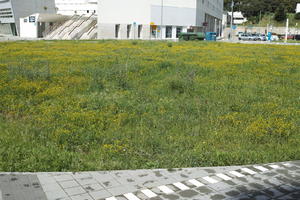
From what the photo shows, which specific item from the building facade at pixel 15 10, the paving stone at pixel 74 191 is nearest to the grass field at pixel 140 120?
the paving stone at pixel 74 191

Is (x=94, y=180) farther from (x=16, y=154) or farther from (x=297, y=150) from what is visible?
(x=297, y=150)

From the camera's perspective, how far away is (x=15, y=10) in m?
76.8

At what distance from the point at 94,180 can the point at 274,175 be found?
285 cm

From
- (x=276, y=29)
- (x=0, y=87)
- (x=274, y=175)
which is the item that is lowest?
(x=274, y=175)

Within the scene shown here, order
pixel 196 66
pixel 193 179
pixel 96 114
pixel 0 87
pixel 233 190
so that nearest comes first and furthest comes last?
1. pixel 233 190
2. pixel 193 179
3. pixel 96 114
4. pixel 0 87
5. pixel 196 66

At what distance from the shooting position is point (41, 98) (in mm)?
10312

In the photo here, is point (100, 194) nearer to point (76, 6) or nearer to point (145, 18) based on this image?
point (145, 18)

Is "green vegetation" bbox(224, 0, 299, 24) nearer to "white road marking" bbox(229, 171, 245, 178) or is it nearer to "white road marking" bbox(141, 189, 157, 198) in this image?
"white road marking" bbox(229, 171, 245, 178)

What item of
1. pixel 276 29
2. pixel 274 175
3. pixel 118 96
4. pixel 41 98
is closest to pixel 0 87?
pixel 41 98

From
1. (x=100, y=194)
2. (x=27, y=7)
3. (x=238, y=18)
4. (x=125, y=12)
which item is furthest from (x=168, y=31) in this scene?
(x=238, y=18)

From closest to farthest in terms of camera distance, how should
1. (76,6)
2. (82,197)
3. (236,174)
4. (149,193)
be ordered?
(82,197) < (149,193) < (236,174) < (76,6)

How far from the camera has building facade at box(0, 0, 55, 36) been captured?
7669cm

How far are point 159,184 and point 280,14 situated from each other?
12117 centimetres

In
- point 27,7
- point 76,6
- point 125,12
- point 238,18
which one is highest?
point 238,18
